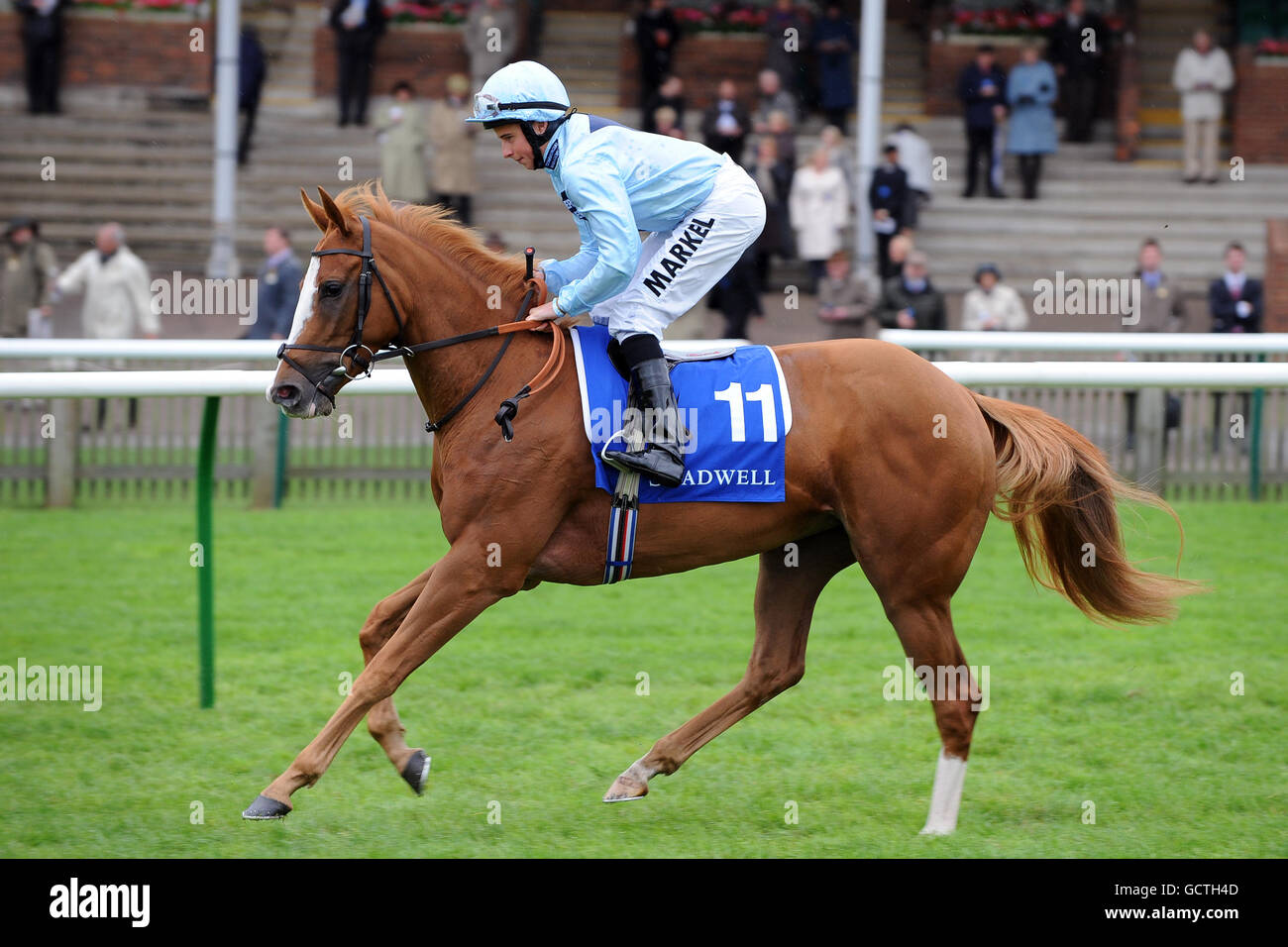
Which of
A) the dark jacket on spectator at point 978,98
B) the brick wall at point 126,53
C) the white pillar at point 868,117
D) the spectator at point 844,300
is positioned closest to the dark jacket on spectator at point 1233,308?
the spectator at point 844,300

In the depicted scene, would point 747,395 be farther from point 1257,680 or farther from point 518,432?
point 1257,680

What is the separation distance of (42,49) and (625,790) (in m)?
14.1

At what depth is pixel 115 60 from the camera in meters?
17.1

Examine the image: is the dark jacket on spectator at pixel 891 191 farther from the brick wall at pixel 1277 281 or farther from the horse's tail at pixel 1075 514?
the horse's tail at pixel 1075 514

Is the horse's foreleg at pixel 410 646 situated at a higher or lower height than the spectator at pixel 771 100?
lower

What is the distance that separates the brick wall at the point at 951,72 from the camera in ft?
57.1

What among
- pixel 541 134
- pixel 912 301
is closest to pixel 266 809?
pixel 541 134

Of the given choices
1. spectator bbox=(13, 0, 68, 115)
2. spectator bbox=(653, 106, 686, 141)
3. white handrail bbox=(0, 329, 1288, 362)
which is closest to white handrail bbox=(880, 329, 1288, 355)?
white handrail bbox=(0, 329, 1288, 362)

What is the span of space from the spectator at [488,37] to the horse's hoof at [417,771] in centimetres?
1136

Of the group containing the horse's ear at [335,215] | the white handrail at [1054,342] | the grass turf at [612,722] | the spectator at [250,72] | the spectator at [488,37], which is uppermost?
the spectator at [488,37]

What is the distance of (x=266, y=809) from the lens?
13.5 ft

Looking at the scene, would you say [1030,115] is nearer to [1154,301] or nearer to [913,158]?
[913,158]

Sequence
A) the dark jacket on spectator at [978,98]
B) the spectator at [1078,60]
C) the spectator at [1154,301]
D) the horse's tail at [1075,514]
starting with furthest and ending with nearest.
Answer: the spectator at [1078,60]
the dark jacket on spectator at [978,98]
the spectator at [1154,301]
the horse's tail at [1075,514]
